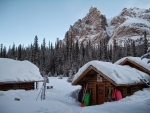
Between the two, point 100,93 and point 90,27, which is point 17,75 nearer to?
point 100,93

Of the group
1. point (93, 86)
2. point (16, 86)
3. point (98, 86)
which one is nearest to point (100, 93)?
point (98, 86)

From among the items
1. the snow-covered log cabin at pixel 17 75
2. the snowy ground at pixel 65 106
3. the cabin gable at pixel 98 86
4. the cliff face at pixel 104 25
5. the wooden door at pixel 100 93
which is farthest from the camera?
the cliff face at pixel 104 25

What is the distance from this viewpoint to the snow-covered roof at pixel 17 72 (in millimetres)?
19431

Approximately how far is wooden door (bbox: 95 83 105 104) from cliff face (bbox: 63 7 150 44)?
13743cm

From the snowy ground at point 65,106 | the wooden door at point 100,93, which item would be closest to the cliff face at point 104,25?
the wooden door at point 100,93

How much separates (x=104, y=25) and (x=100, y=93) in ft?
580

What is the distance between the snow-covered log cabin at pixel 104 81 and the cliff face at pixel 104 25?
13682 cm

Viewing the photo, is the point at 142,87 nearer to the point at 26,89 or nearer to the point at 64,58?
the point at 26,89

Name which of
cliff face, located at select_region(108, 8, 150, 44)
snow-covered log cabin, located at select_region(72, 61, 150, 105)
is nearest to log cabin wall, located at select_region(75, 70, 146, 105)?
snow-covered log cabin, located at select_region(72, 61, 150, 105)

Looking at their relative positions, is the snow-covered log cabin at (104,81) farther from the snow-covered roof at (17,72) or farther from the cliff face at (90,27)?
the cliff face at (90,27)

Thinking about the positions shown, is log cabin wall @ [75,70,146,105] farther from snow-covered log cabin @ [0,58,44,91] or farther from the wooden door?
snow-covered log cabin @ [0,58,44,91]

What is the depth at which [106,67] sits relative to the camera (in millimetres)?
14070

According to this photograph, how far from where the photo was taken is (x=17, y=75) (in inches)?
802

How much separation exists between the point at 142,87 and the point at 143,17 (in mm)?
175110
